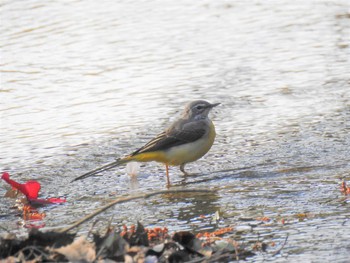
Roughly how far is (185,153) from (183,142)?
43 centimetres

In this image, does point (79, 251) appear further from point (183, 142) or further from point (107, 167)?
point (183, 142)

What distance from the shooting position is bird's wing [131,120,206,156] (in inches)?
356

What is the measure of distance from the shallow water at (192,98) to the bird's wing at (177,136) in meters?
0.26

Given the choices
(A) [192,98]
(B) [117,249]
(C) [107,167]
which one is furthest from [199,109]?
(B) [117,249]

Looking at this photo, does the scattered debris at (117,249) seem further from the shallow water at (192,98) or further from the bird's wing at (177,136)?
the bird's wing at (177,136)

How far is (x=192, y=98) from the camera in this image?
426 inches

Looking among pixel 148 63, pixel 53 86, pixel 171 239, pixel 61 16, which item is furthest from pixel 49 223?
pixel 61 16

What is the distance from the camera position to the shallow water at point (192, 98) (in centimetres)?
707

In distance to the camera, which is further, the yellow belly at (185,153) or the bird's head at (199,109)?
the bird's head at (199,109)

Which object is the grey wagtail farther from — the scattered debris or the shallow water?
the scattered debris

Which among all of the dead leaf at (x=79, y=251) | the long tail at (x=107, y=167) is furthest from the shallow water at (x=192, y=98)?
the dead leaf at (x=79, y=251)

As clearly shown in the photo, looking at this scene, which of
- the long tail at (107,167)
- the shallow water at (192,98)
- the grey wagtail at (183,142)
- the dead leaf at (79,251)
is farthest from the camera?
the grey wagtail at (183,142)

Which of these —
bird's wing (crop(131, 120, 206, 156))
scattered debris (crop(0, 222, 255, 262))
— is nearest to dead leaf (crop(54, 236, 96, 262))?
scattered debris (crop(0, 222, 255, 262))

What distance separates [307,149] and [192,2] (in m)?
6.73
